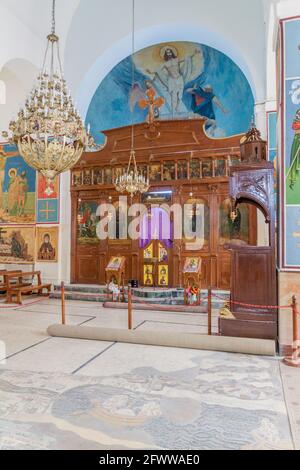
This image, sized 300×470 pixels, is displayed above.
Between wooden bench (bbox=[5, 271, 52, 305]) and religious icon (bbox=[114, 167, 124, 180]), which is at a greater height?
religious icon (bbox=[114, 167, 124, 180])

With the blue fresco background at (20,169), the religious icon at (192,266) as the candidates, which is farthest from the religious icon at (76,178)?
the religious icon at (192,266)

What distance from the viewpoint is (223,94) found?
11.0 metres

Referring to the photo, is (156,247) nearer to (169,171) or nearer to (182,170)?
(169,171)

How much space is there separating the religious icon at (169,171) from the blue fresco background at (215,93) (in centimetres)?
185

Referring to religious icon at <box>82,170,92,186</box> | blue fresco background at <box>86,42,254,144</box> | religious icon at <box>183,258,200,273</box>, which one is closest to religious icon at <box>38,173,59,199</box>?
religious icon at <box>82,170,92,186</box>

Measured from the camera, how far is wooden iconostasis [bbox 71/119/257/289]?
1009 centimetres

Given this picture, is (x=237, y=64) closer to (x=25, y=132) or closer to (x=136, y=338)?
(x=25, y=132)

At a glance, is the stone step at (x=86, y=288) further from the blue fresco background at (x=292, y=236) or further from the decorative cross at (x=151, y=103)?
the blue fresco background at (x=292, y=236)

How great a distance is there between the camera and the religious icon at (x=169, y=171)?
10617 mm

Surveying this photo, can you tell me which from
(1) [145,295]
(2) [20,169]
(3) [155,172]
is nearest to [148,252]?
(1) [145,295]

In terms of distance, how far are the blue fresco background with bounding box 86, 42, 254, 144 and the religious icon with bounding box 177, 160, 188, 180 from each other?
5.18 feet

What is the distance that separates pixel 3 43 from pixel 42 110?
4.77m

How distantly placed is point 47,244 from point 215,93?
24.2 ft

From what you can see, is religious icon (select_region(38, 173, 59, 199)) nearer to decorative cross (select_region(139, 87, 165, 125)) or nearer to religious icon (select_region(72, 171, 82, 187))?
religious icon (select_region(72, 171, 82, 187))
